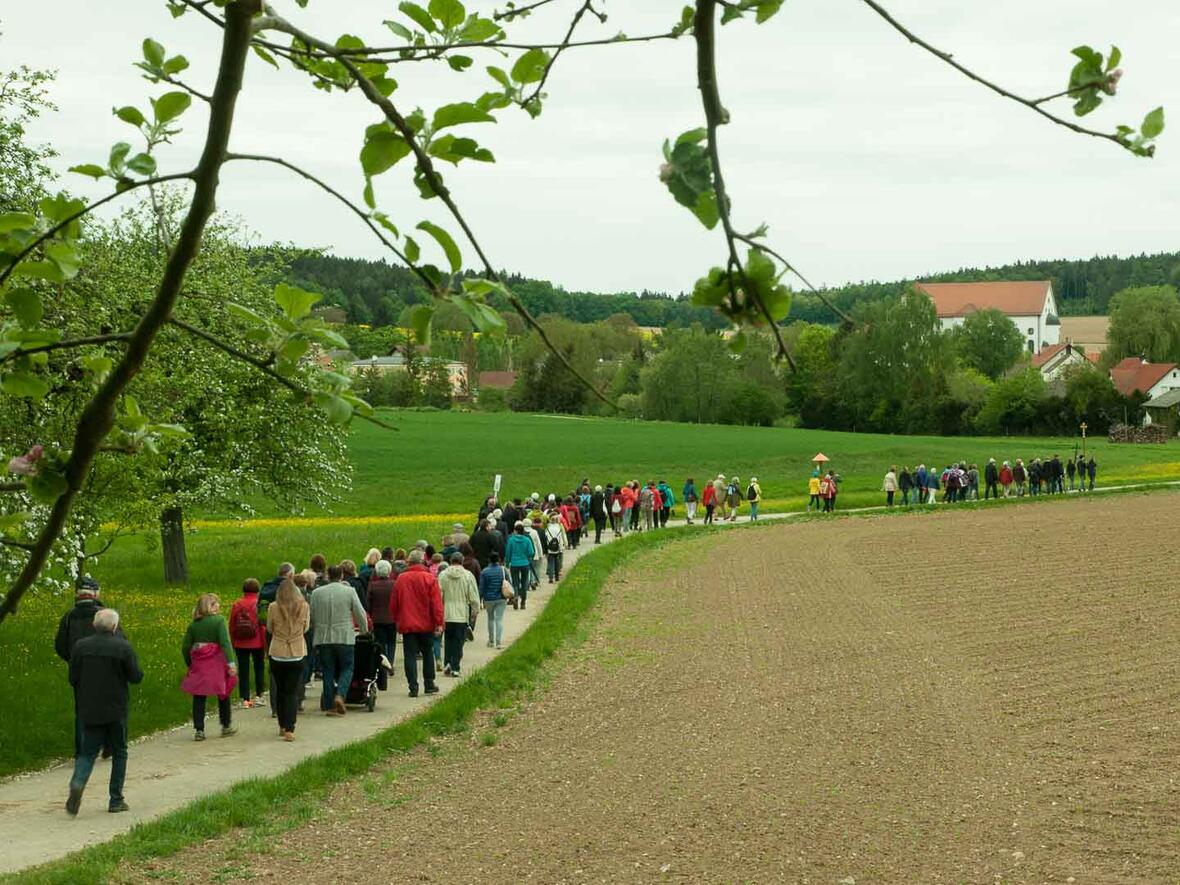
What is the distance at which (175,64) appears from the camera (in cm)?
267

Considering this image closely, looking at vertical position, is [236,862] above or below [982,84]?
below

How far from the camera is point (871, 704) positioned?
1622cm

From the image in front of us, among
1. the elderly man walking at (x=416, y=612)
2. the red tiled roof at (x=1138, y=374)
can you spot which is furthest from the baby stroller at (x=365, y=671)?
the red tiled roof at (x=1138, y=374)

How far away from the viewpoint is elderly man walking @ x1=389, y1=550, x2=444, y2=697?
657 inches

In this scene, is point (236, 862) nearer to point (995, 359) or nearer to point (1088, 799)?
point (1088, 799)

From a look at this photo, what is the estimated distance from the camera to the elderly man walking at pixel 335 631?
15.5m

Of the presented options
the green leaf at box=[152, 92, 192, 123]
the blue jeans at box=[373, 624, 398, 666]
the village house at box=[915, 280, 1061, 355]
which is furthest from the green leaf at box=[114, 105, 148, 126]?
the village house at box=[915, 280, 1061, 355]

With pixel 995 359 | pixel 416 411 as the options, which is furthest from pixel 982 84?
pixel 995 359

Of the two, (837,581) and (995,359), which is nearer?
(837,581)

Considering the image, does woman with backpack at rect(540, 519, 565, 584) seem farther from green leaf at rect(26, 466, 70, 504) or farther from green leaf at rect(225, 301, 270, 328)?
green leaf at rect(225, 301, 270, 328)

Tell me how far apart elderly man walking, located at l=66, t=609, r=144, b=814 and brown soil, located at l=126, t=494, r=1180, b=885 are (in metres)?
1.48

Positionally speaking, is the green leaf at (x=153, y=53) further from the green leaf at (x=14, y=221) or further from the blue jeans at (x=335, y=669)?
the blue jeans at (x=335, y=669)

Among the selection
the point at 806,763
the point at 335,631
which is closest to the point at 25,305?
the point at 806,763

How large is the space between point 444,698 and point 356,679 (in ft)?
3.49
